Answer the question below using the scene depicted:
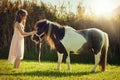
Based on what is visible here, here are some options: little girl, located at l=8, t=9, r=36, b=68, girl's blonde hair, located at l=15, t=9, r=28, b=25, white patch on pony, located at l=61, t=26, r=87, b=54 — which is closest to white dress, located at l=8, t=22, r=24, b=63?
little girl, located at l=8, t=9, r=36, b=68

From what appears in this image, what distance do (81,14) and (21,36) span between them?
7.99 meters

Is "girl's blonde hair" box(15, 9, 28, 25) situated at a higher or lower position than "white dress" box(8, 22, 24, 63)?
higher

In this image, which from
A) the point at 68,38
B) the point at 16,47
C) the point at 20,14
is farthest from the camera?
the point at 16,47

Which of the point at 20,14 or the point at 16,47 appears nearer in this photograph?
the point at 20,14

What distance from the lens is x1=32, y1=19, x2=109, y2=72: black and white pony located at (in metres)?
12.4

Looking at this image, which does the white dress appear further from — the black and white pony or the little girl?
the black and white pony

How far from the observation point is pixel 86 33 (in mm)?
12695

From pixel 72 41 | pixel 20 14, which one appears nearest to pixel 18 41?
pixel 20 14

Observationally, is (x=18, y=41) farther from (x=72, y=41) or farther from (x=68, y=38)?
(x=72, y=41)

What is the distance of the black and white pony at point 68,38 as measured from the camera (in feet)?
40.7

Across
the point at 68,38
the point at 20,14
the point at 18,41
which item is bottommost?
the point at 18,41

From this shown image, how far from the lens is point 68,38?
1250 cm

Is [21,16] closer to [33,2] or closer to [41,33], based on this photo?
[41,33]

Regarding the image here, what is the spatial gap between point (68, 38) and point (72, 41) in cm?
17
